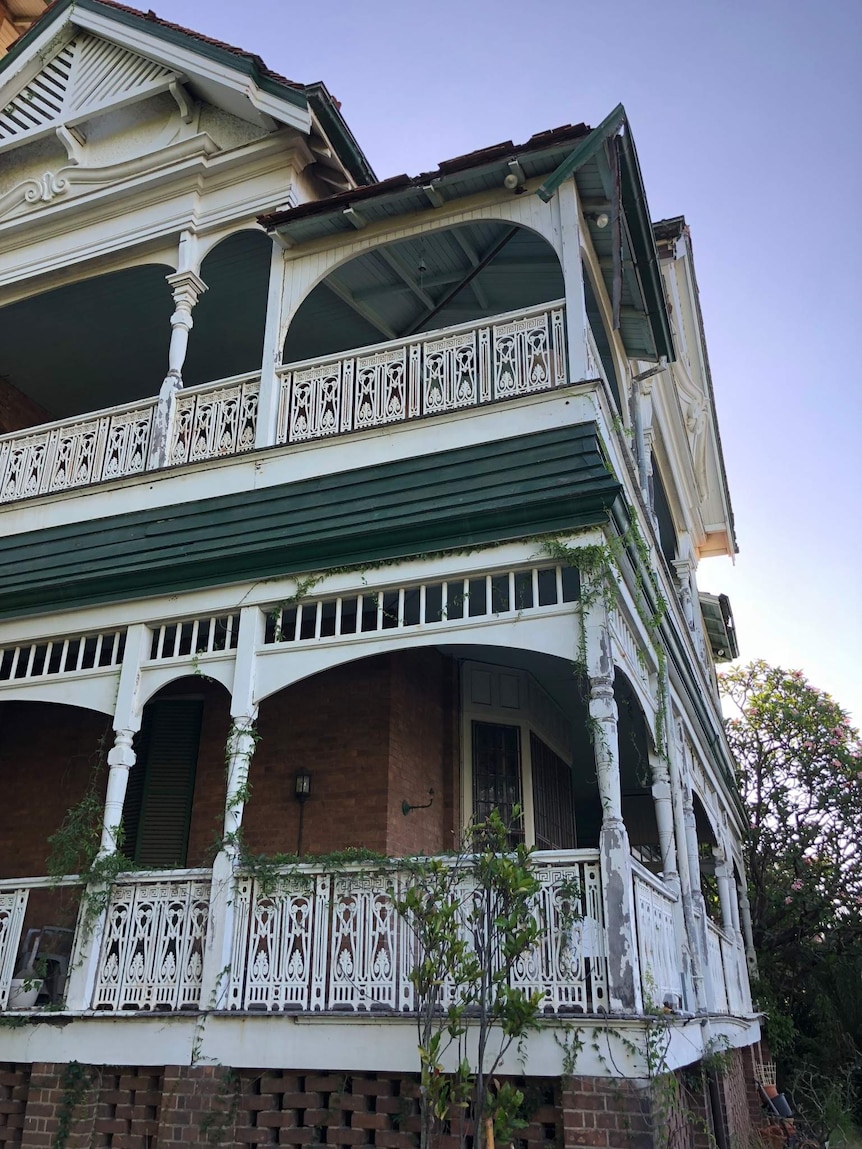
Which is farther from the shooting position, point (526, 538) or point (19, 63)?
point (19, 63)

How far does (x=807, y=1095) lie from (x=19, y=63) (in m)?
16.7

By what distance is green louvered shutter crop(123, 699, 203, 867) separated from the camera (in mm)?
9711

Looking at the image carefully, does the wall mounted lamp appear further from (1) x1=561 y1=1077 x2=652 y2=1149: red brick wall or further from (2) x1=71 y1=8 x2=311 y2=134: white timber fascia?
(2) x1=71 y1=8 x2=311 y2=134: white timber fascia

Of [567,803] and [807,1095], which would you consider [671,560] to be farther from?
[807,1095]

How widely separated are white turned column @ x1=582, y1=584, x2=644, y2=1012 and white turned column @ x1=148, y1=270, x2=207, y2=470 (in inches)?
167

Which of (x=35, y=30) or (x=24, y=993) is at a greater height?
(x=35, y=30)

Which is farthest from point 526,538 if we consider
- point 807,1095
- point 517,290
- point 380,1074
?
point 807,1095

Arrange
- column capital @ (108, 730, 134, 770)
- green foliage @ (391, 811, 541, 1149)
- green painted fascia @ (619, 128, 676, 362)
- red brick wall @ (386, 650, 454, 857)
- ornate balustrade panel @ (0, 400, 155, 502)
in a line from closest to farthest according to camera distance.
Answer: green foliage @ (391, 811, 541, 1149), column capital @ (108, 730, 134, 770), green painted fascia @ (619, 128, 676, 362), red brick wall @ (386, 650, 454, 857), ornate balustrade panel @ (0, 400, 155, 502)

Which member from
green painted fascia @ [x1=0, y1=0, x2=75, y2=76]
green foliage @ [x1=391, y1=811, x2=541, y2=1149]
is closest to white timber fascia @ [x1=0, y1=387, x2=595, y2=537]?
green foliage @ [x1=391, y1=811, x2=541, y2=1149]

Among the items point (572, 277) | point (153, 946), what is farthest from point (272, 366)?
point (153, 946)

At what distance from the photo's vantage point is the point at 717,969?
9508 mm

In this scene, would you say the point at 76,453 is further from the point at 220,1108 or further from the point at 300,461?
the point at 220,1108

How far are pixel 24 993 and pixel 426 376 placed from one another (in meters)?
5.38

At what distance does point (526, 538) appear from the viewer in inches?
274
